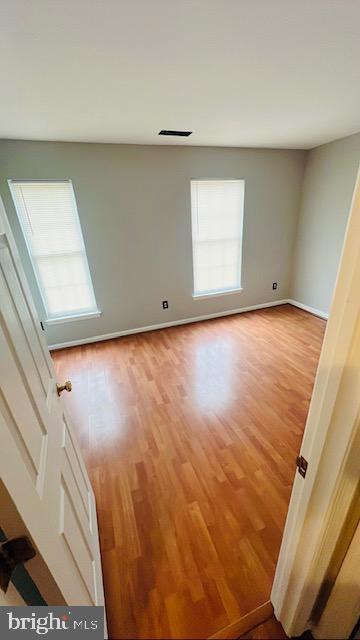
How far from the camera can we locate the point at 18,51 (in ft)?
3.71

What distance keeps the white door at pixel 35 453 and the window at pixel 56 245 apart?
221cm

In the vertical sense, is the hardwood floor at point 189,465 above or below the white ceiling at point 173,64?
below

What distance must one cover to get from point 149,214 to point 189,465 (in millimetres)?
2794

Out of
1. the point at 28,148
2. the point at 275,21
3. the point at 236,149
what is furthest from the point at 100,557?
the point at 236,149

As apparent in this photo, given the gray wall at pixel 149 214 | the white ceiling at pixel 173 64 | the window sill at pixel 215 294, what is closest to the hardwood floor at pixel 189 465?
the gray wall at pixel 149 214

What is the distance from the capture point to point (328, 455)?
62cm

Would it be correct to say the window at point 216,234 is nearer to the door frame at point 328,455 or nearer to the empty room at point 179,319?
the empty room at point 179,319

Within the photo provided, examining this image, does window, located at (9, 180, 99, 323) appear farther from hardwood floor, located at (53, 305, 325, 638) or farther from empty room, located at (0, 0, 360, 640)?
hardwood floor, located at (53, 305, 325, 638)

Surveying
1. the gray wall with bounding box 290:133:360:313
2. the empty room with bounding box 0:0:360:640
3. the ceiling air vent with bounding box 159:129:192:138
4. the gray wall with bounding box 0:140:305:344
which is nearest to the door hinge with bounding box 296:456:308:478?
the empty room with bounding box 0:0:360:640

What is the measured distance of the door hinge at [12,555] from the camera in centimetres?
44

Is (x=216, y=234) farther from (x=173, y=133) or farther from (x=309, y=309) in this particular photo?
(x=309, y=309)

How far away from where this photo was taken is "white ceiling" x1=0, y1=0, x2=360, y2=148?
0.96 metres

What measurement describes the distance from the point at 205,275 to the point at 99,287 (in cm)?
158

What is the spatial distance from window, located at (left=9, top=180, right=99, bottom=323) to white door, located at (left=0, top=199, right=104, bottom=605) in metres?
2.21
